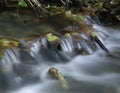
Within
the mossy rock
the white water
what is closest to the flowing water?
the white water

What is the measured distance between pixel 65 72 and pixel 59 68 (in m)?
0.16

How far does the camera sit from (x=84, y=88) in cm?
616

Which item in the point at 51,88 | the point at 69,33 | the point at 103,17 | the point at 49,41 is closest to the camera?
the point at 51,88

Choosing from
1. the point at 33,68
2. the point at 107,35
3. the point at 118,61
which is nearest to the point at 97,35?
the point at 107,35

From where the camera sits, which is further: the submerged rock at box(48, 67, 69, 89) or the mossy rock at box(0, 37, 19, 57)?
the mossy rock at box(0, 37, 19, 57)

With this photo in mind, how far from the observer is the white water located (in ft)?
20.2

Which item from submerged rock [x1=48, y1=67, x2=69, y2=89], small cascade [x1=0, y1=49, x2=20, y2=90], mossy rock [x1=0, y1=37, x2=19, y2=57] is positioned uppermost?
mossy rock [x1=0, y1=37, x2=19, y2=57]

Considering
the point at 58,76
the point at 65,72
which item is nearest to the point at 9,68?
the point at 58,76

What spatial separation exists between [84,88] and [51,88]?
0.64 m

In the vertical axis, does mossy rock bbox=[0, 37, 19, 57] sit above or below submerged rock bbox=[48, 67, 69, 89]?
above

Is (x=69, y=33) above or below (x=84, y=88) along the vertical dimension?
above

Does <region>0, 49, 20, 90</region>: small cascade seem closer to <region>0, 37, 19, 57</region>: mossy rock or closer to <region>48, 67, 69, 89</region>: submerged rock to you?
<region>0, 37, 19, 57</region>: mossy rock

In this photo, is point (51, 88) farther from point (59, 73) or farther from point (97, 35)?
point (97, 35)

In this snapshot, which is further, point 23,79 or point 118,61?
point 118,61
